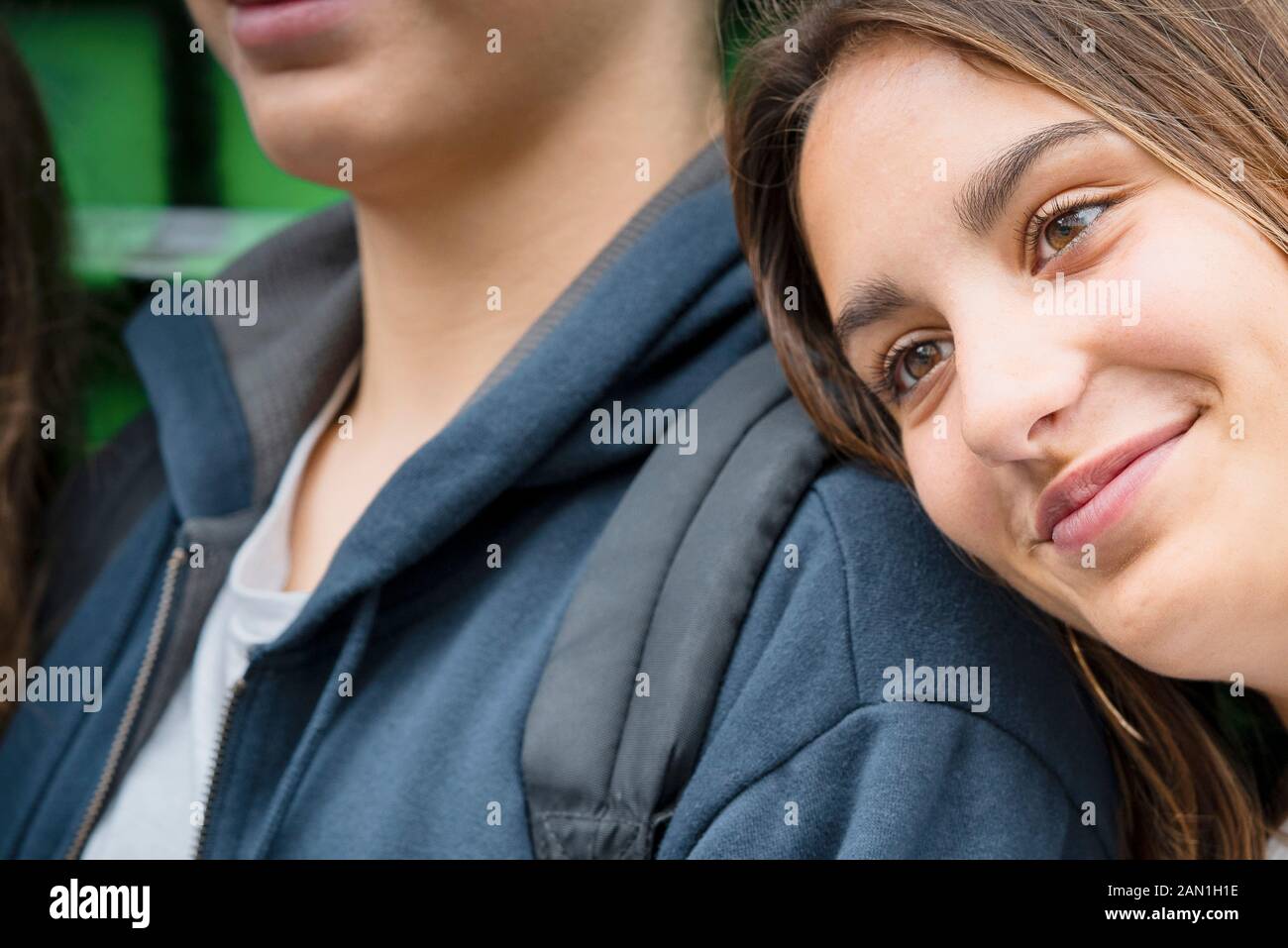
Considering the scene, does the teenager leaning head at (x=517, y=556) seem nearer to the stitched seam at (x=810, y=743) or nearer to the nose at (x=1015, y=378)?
the stitched seam at (x=810, y=743)

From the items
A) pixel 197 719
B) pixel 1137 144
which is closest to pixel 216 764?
pixel 197 719

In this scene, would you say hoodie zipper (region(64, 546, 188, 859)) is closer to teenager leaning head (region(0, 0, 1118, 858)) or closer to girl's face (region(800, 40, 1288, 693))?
teenager leaning head (region(0, 0, 1118, 858))

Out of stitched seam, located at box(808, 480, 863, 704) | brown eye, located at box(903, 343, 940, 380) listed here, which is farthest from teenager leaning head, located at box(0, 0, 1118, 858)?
brown eye, located at box(903, 343, 940, 380)

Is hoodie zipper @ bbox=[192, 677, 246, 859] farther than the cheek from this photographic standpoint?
Yes

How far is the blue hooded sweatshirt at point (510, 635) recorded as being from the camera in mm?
1063

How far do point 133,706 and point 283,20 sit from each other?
0.74 m

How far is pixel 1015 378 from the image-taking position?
3.17 ft

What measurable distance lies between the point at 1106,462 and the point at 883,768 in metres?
0.28

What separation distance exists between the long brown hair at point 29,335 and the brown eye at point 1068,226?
4.44ft

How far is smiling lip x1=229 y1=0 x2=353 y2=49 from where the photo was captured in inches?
53.8

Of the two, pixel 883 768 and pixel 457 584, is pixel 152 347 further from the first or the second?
pixel 883 768

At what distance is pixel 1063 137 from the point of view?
978mm

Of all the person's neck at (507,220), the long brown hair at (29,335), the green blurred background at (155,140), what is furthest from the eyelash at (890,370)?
the green blurred background at (155,140)

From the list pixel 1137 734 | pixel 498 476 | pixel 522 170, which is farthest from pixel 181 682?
pixel 1137 734
